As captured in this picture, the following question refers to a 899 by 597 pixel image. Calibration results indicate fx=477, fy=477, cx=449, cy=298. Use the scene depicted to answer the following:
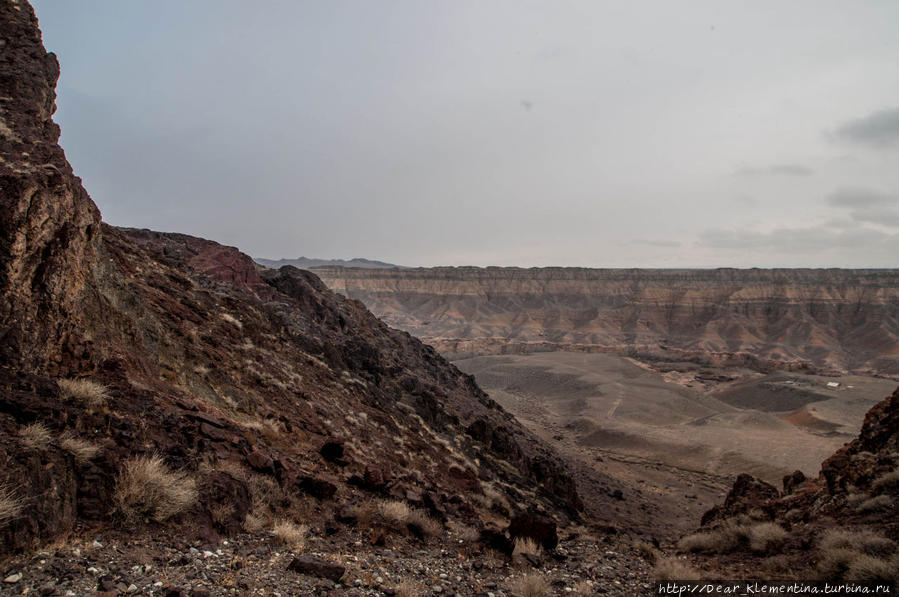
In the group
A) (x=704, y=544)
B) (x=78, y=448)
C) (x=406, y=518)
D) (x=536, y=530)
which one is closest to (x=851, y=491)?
(x=704, y=544)

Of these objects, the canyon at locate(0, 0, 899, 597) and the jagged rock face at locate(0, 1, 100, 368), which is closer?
the canyon at locate(0, 0, 899, 597)

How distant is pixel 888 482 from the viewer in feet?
25.1

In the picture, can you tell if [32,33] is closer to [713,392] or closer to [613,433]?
[613,433]

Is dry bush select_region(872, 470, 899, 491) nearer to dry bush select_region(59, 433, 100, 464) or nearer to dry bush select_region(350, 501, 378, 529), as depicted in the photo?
dry bush select_region(350, 501, 378, 529)

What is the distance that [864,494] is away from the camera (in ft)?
25.4

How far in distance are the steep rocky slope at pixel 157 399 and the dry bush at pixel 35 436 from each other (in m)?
0.01

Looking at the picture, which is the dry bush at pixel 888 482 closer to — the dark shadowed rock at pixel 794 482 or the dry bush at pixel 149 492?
the dark shadowed rock at pixel 794 482

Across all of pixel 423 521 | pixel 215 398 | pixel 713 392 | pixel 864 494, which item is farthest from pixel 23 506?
pixel 713 392

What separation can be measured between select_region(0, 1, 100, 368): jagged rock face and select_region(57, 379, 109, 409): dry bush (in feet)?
2.06

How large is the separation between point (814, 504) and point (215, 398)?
11.3 metres

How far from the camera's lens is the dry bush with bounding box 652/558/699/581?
6281mm

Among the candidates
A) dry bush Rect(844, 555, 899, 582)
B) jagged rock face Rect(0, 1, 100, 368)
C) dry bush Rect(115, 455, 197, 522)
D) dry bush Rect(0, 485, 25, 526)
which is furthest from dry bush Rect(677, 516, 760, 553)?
jagged rock face Rect(0, 1, 100, 368)

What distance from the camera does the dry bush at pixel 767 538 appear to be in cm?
706

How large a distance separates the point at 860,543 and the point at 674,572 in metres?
2.14
